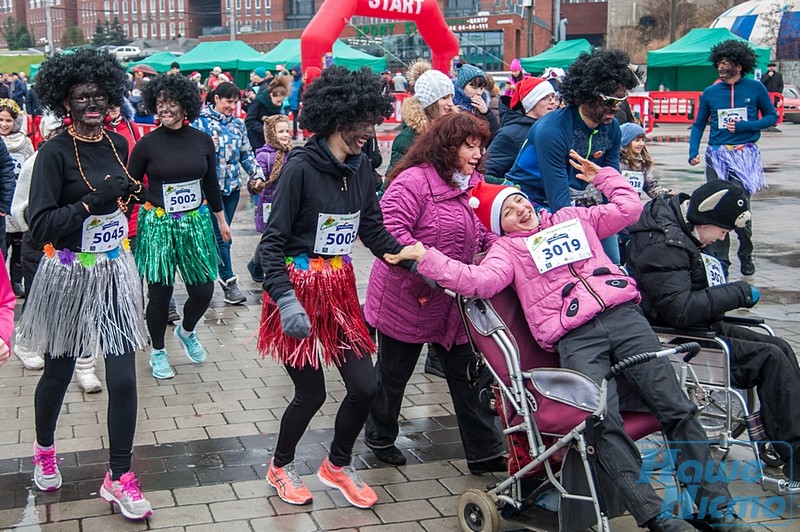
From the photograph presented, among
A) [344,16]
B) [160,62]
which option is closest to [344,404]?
[344,16]

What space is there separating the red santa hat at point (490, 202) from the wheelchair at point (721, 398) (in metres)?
0.97

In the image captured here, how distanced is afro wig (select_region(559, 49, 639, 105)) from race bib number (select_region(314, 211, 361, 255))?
5.11 feet

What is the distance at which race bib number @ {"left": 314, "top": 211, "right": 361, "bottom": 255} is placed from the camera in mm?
4188

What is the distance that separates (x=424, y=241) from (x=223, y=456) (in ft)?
4.84

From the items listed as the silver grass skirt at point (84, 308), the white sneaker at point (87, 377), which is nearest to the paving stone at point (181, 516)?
the silver grass skirt at point (84, 308)

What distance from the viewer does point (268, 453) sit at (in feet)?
16.0

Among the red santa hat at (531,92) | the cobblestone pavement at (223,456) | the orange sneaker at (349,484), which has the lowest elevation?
the cobblestone pavement at (223,456)

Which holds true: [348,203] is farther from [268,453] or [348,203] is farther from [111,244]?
[268,453]

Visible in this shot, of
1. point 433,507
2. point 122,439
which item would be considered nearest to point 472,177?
point 433,507

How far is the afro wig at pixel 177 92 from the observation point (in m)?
5.98

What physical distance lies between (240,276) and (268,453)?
14.7 ft

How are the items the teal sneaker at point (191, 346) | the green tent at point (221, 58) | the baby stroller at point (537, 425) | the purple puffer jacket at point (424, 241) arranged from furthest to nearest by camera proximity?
the green tent at point (221, 58) < the teal sneaker at point (191, 346) < the purple puffer jacket at point (424, 241) < the baby stroller at point (537, 425)

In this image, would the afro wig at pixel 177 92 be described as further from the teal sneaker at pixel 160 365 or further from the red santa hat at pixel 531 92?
the red santa hat at pixel 531 92

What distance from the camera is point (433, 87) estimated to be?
19.9 feet
